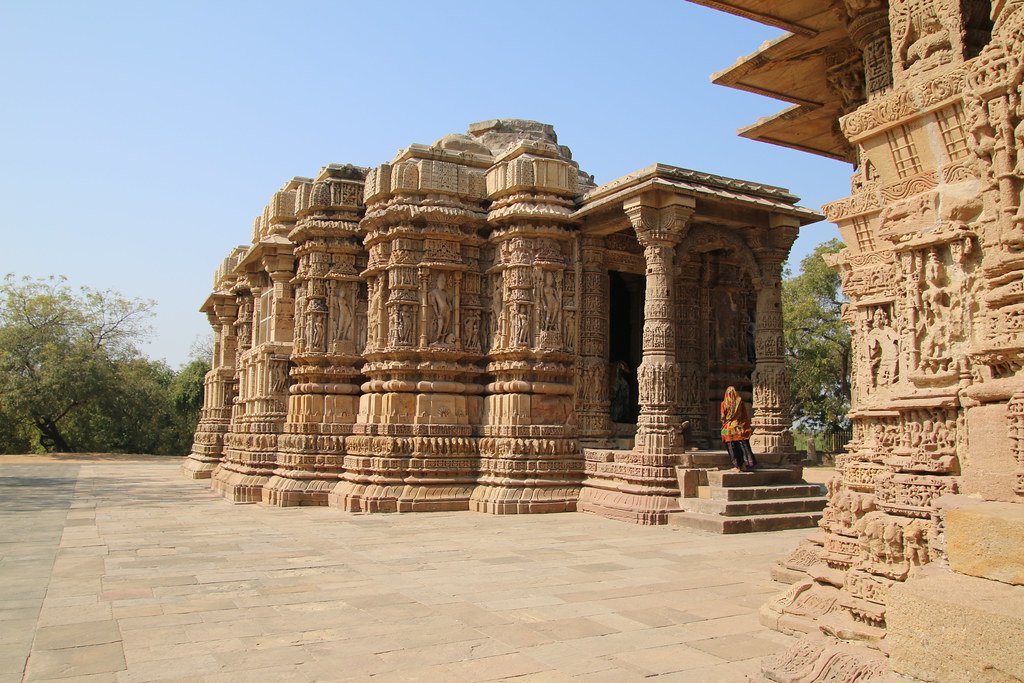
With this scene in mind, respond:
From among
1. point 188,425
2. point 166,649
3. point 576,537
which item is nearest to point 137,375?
point 188,425

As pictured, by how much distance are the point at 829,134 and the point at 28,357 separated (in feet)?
111

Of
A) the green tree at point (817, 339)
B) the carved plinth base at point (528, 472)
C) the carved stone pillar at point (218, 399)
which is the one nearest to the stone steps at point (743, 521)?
the carved plinth base at point (528, 472)

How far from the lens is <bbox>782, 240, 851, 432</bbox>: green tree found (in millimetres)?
30516

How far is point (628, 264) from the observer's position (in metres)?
13.4

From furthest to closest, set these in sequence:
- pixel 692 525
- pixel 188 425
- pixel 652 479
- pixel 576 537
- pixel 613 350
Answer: pixel 188 425
pixel 613 350
pixel 652 479
pixel 692 525
pixel 576 537

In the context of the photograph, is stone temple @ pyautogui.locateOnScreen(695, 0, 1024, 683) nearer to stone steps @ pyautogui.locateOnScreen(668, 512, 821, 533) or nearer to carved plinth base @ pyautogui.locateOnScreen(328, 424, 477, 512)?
stone steps @ pyautogui.locateOnScreen(668, 512, 821, 533)

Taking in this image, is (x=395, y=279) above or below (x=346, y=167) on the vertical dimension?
below

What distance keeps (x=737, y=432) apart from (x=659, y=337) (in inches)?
65.4

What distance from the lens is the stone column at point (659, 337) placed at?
10.8 metres

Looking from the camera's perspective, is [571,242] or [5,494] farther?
[5,494]

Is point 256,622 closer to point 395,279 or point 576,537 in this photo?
point 576,537

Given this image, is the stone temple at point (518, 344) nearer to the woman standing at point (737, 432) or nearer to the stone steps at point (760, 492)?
the stone steps at point (760, 492)

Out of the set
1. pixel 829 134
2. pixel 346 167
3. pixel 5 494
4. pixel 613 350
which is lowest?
pixel 5 494

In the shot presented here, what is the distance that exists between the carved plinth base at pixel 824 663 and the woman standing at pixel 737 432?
21.7 ft
